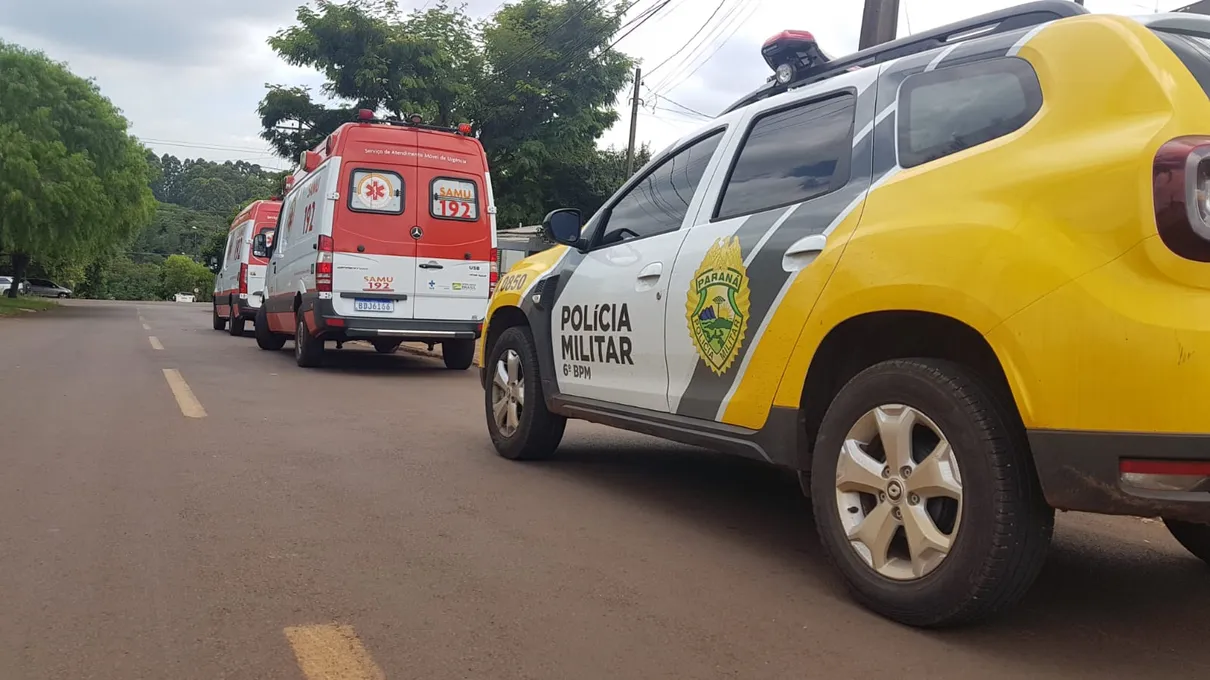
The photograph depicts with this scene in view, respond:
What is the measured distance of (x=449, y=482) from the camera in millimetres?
5449

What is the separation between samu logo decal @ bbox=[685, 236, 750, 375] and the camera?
3984 mm

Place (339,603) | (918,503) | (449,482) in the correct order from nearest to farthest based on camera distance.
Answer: (918,503), (339,603), (449,482)

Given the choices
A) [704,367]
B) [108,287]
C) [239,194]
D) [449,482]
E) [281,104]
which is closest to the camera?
[704,367]

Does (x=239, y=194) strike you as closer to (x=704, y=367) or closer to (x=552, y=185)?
(x=552, y=185)

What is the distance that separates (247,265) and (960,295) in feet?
61.3

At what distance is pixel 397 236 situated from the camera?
1127 cm

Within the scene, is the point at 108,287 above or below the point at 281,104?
below

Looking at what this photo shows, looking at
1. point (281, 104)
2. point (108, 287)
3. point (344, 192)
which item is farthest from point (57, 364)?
point (108, 287)

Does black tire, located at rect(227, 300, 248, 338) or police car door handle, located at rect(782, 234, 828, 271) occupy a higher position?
police car door handle, located at rect(782, 234, 828, 271)

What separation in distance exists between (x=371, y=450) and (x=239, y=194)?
10549cm

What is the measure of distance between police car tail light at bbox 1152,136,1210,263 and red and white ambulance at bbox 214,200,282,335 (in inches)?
705

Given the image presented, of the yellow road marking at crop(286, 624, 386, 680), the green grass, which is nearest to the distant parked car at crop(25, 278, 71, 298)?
the green grass

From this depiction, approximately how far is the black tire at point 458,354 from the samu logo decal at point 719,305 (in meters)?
8.79

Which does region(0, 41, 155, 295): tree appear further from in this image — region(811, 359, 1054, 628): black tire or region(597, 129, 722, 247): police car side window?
region(811, 359, 1054, 628): black tire
